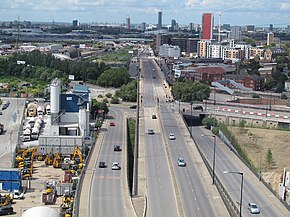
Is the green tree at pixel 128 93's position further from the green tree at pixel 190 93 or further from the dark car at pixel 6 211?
the dark car at pixel 6 211

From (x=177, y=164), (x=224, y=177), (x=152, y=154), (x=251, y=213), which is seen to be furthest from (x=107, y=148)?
(x=251, y=213)

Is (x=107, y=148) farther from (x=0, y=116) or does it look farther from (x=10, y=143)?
(x=0, y=116)

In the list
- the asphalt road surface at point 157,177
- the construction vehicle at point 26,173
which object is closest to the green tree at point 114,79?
the asphalt road surface at point 157,177

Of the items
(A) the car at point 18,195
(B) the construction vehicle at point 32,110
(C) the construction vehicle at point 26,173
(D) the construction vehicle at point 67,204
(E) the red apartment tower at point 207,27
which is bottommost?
(A) the car at point 18,195

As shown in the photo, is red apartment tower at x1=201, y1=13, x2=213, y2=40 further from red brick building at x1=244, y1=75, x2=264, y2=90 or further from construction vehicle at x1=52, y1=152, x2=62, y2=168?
construction vehicle at x1=52, y1=152, x2=62, y2=168

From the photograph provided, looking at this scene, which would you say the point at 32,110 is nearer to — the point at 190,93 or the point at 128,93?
the point at 128,93

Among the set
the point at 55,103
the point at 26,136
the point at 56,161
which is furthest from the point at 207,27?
the point at 56,161

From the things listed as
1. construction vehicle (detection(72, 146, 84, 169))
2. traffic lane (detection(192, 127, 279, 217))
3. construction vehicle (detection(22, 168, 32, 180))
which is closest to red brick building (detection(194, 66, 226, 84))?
traffic lane (detection(192, 127, 279, 217))
